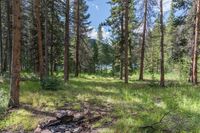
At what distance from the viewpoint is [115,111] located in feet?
39.7

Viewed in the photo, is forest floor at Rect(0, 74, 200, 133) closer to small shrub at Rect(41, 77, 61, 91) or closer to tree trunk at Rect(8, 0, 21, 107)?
tree trunk at Rect(8, 0, 21, 107)

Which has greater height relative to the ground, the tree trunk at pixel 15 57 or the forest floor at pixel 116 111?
the tree trunk at pixel 15 57

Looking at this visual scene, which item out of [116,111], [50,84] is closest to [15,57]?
[116,111]

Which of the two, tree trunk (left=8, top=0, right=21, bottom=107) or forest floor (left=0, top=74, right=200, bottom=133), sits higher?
tree trunk (left=8, top=0, right=21, bottom=107)

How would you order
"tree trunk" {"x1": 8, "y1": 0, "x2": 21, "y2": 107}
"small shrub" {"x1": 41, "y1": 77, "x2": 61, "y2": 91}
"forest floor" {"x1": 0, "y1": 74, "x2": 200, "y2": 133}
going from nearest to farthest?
"forest floor" {"x1": 0, "y1": 74, "x2": 200, "y2": 133} < "tree trunk" {"x1": 8, "y1": 0, "x2": 21, "y2": 107} < "small shrub" {"x1": 41, "y1": 77, "x2": 61, "y2": 91}

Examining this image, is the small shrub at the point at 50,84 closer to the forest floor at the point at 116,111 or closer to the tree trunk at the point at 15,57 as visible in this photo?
the forest floor at the point at 116,111

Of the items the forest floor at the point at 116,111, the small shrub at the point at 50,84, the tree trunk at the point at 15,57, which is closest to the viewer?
the forest floor at the point at 116,111

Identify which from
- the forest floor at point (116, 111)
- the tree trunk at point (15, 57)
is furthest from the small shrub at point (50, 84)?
the tree trunk at point (15, 57)

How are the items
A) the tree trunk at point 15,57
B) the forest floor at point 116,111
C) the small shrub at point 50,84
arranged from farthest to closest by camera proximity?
the small shrub at point 50,84
the tree trunk at point 15,57
the forest floor at point 116,111

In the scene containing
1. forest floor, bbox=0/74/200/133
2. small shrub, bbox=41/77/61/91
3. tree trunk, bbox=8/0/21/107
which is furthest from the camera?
small shrub, bbox=41/77/61/91

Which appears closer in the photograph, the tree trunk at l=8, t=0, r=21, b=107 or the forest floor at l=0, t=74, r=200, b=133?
the forest floor at l=0, t=74, r=200, b=133

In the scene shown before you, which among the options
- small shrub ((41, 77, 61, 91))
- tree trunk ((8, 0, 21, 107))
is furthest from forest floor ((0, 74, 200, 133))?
small shrub ((41, 77, 61, 91))

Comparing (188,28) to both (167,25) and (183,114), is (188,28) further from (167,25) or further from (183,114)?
(167,25)

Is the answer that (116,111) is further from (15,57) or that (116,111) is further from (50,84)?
(50,84)
